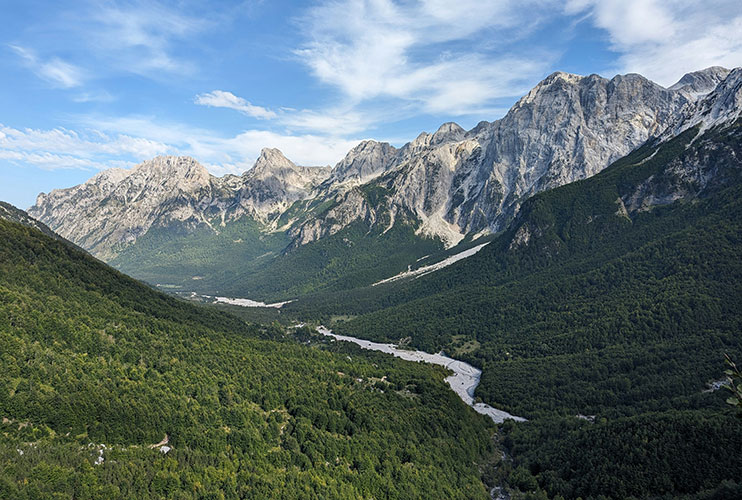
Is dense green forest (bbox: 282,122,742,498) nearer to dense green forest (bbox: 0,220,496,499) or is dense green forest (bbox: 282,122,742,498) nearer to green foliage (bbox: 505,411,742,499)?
green foliage (bbox: 505,411,742,499)

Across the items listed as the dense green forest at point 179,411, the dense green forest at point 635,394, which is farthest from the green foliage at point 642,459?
the dense green forest at point 179,411

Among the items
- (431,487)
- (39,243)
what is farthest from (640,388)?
(39,243)

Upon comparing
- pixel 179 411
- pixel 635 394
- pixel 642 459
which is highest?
pixel 179 411

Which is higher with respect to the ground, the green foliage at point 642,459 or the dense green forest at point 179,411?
the dense green forest at point 179,411

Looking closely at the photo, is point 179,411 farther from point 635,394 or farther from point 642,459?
point 635,394

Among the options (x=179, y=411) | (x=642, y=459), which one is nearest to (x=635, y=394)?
(x=642, y=459)

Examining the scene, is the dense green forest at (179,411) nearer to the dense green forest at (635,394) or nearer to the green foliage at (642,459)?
the green foliage at (642,459)

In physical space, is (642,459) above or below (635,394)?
above

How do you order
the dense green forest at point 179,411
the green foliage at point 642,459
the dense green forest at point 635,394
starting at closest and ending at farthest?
1. the dense green forest at point 179,411
2. the green foliage at point 642,459
3. the dense green forest at point 635,394
